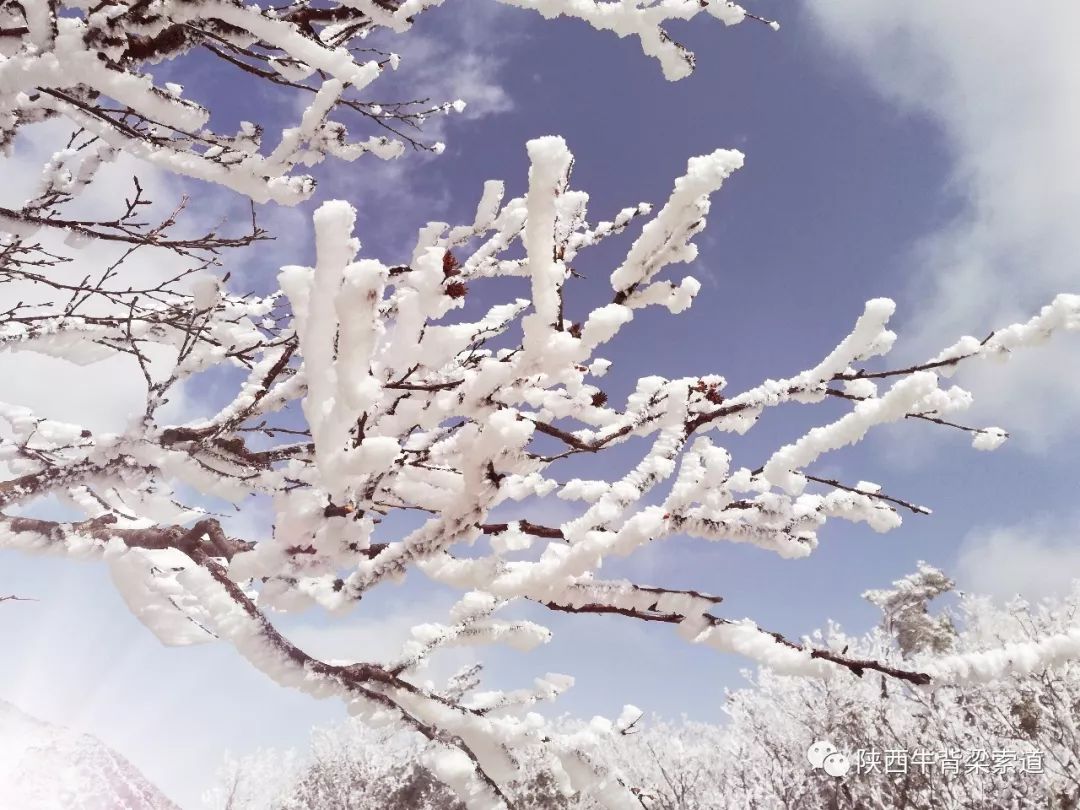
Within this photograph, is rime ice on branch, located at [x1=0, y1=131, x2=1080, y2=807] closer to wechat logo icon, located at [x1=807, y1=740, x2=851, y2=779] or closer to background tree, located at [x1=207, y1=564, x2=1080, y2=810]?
background tree, located at [x1=207, y1=564, x2=1080, y2=810]

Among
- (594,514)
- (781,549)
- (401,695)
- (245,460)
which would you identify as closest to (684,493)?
(594,514)

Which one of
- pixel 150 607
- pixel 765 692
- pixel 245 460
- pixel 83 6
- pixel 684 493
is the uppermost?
pixel 684 493

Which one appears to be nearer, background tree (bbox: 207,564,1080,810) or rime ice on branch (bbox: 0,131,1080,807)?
rime ice on branch (bbox: 0,131,1080,807)

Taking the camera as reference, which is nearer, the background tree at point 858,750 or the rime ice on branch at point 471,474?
the rime ice on branch at point 471,474

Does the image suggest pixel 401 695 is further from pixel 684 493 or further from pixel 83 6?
pixel 83 6

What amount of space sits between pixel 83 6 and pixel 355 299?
1.87 metres

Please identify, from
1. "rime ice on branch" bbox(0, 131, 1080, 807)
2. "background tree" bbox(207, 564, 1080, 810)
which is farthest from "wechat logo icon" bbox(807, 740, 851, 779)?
"rime ice on branch" bbox(0, 131, 1080, 807)

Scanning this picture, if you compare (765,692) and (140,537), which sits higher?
(140,537)

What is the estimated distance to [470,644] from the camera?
184cm

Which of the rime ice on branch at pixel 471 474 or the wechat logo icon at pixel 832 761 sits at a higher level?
the rime ice on branch at pixel 471 474

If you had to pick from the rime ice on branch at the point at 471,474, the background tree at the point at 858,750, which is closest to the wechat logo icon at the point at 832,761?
the background tree at the point at 858,750

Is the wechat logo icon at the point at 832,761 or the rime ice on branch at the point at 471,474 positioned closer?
the rime ice on branch at the point at 471,474

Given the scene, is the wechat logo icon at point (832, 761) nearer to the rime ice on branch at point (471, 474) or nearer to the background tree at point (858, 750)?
the background tree at point (858, 750)

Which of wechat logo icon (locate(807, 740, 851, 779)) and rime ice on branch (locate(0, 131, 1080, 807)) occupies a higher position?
rime ice on branch (locate(0, 131, 1080, 807))
